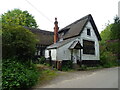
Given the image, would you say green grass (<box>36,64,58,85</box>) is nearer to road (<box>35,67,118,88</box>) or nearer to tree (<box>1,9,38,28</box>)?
road (<box>35,67,118,88</box>)

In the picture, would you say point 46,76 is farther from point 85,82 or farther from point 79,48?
A: point 79,48

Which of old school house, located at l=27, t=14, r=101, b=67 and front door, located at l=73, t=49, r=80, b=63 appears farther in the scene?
front door, located at l=73, t=49, r=80, b=63

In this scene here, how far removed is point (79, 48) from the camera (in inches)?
525

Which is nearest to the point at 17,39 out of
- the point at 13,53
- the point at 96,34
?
the point at 13,53

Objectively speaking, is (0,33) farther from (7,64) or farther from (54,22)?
(54,22)

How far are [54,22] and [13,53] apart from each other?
12.1m

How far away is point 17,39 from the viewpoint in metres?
8.51

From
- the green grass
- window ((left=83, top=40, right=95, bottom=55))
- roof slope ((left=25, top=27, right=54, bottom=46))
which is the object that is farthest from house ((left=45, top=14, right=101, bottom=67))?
roof slope ((left=25, top=27, right=54, bottom=46))

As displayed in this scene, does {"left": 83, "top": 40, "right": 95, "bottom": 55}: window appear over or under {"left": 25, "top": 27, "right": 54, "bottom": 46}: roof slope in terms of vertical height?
under

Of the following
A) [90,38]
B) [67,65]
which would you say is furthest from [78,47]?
[90,38]

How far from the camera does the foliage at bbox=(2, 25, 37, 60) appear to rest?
310 inches

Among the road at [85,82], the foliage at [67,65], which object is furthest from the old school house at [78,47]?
the road at [85,82]

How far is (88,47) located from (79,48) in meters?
3.06

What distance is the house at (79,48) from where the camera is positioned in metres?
13.2
